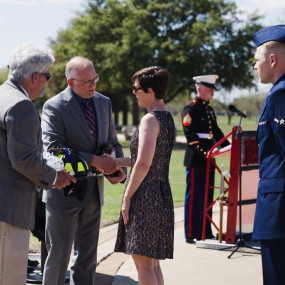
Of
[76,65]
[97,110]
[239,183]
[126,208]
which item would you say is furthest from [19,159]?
[239,183]

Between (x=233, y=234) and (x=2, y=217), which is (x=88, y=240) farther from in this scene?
(x=233, y=234)

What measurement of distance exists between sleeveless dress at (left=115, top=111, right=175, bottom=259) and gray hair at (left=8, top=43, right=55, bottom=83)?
97cm

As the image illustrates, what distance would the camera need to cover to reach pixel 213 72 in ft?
113

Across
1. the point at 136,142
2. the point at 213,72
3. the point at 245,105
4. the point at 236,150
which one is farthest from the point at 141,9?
the point at 245,105

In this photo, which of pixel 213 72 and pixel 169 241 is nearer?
pixel 169 241

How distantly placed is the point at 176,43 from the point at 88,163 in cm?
3138

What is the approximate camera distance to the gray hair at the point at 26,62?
11.7 ft

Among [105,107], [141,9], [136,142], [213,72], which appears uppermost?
[141,9]

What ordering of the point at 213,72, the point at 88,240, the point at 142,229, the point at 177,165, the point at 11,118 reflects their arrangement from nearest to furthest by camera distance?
1. the point at 11,118
2. the point at 142,229
3. the point at 88,240
4. the point at 177,165
5. the point at 213,72

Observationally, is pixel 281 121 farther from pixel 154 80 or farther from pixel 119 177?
pixel 119 177

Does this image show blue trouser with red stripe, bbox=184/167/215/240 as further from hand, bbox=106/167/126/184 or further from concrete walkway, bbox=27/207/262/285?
hand, bbox=106/167/126/184

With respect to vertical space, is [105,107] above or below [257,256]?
above

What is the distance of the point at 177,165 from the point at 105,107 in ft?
52.0

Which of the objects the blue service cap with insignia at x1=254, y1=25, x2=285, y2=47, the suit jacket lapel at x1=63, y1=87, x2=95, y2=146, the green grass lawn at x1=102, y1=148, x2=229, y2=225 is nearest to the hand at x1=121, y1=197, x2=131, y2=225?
the suit jacket lapel at x1=63, y1=87, x2=95, y2=146
